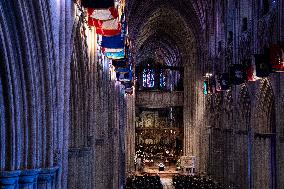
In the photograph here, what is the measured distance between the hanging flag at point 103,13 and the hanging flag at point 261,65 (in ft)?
36.7

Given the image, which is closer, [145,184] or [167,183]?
[145,184]

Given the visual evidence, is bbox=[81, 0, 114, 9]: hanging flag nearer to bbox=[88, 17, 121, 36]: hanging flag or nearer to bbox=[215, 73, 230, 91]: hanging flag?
bbox=[88, 17, 121, 36]: hanging flag

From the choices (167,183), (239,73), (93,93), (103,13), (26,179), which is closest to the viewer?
(26,179)

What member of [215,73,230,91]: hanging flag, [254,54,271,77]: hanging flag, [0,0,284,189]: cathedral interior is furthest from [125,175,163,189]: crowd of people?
[254,54,271,77]: hanging flag

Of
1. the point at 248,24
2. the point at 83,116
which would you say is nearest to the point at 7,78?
the point at 83,116

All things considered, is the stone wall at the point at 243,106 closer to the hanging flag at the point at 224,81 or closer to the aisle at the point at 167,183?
the hanging flag at the point at 224,81

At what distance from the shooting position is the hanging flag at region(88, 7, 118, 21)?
1353cm

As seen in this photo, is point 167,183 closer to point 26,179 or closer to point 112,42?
point 112,42

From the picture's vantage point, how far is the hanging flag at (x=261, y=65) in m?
23.1

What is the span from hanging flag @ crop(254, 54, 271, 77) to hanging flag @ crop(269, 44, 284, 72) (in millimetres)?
2711

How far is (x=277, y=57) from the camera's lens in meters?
19.8

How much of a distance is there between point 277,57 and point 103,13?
8.93m

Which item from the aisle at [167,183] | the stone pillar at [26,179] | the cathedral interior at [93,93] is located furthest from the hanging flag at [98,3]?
the aisle at [167,183]

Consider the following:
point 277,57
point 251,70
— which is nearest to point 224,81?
point 251,70
